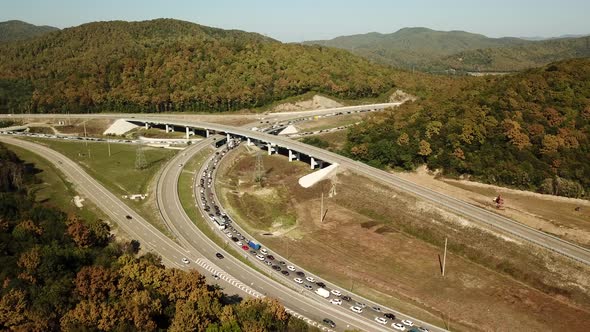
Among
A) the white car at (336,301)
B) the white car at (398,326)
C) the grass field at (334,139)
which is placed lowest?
the white car at (398,326)

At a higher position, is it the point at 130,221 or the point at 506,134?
the point at 506,134

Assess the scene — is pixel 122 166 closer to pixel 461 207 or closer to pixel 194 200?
pixel 194 200

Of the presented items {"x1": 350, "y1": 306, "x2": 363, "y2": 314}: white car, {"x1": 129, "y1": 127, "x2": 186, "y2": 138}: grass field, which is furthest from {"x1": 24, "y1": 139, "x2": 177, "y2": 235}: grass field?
{"x1": 350, "y1": 306, "x2": 363, "y2": 314}: white car

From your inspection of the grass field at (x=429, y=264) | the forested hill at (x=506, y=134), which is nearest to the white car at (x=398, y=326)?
the grass field at (x=429, y=264)

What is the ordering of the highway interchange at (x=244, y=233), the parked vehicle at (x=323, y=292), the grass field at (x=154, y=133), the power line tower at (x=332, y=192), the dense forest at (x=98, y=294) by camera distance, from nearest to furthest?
1. the dense forest at (x=98, y=294)
2. the highway interchange at (x=244, y=233)
3. the parked vehicle at (x=323, y=292)
4. the power line tower at (x=332, y=192)
5. the grass field at (x=154, y=133)

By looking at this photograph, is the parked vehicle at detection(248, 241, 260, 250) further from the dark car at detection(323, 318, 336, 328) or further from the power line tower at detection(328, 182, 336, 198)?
the power line tower at detection(328, 182, 336, 198)

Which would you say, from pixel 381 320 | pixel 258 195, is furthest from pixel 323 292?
pixel 258 195

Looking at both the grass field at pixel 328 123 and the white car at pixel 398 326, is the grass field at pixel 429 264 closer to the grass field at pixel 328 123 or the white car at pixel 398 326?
the white car at pixel 398 326
